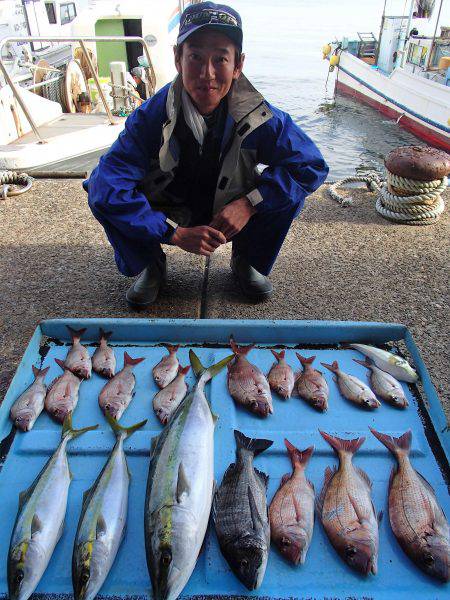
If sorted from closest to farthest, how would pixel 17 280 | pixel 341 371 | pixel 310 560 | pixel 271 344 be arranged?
pixel 310 560, pixel 341 371, pixel 271 344, pixel 17 280

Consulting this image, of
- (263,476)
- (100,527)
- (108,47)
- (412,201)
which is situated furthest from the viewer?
(108,47)

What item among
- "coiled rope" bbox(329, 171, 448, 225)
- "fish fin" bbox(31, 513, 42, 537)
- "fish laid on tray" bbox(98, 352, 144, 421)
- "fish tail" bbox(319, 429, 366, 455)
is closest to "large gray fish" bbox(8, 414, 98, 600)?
"fish fin" bbox(31, 513, 42, 537)

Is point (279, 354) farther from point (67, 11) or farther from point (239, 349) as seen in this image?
point (67, 11)

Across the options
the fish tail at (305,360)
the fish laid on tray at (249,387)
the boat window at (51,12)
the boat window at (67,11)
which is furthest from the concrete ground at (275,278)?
the boat window at (67,11)

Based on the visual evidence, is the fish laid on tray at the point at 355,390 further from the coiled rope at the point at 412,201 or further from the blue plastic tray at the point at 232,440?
the coiled rope at the point at 412,201

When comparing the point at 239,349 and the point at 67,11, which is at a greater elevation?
the point at 67,11

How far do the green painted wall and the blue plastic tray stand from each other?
10.9m

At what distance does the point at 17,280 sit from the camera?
3.24 metres

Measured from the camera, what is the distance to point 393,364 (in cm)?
225

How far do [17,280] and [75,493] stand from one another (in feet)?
6.55

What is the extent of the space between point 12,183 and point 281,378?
3.93 m

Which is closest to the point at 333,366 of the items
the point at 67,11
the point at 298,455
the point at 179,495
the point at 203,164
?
the point at 298,455

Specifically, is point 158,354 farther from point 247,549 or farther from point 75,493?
point 247,549

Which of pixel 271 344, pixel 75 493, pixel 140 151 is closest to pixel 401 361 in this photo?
pixel 271 344
